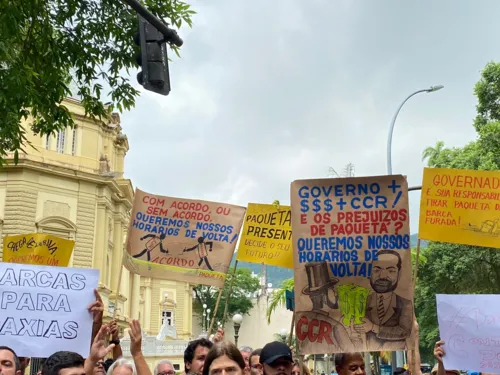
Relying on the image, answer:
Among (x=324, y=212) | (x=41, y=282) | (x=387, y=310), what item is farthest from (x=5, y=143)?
(x=387, y=310)

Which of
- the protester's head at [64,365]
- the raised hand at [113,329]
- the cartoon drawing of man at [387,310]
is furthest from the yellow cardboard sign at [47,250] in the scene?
the cartoon drawing of man at [387,310]

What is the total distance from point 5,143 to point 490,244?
7304mm

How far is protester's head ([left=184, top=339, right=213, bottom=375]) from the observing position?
5.64m

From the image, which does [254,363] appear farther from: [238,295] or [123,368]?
[238,295]

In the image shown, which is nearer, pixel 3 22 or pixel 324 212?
pixel 324 212

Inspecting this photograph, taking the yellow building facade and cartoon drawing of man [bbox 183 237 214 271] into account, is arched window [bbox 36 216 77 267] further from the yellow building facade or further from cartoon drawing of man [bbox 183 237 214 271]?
cartoon drawing of man [bbox 183 237 214 271]

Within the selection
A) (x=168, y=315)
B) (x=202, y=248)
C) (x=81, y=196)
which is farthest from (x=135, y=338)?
(x=168, y=315)

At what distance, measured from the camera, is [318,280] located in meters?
5.39

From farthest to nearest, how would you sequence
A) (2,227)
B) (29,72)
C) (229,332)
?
(229,332), (2,227), (29,72)

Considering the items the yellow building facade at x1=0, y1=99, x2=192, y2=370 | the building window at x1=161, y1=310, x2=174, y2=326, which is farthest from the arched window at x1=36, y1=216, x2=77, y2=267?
the building window at x1=161, y1=310, x2=174, y2=326

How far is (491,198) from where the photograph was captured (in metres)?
7.37

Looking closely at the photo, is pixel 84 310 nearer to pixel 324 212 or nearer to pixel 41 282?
pixel 41 282

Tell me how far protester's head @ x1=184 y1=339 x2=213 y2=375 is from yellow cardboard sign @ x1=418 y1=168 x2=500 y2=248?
9.91ft

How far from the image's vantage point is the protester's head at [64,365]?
13.5ft
